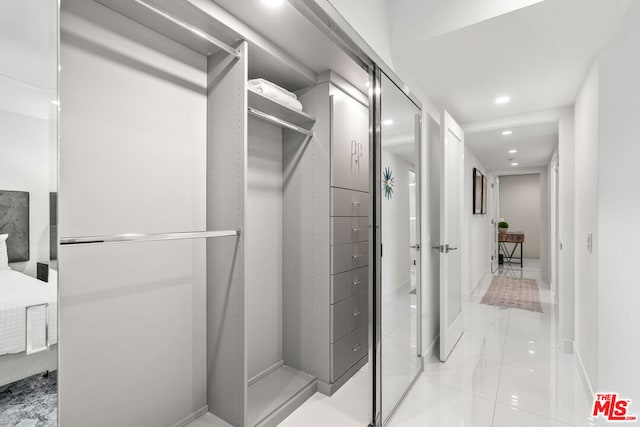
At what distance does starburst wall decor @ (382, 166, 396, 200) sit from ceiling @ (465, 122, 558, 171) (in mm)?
2349

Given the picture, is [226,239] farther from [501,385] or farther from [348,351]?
[501,385]

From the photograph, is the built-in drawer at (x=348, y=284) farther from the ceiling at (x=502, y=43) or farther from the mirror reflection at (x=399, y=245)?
the ceiling at (x=502, y=43)

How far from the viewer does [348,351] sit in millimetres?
2438

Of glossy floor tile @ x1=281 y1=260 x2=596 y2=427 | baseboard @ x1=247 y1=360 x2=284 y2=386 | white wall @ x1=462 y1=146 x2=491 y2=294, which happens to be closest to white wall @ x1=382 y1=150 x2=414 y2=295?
glossy floor tile @ x1=281 y1=260 x2=596 y2=427

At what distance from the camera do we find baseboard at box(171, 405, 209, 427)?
169cm

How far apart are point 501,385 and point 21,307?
277 centimetres

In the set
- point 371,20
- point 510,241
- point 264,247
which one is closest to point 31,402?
point 264,247

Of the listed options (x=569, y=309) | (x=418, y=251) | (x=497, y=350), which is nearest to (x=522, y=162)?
(x=569, y=309)

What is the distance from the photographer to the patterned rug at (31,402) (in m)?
0.71

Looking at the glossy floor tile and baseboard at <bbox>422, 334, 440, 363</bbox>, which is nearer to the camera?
the glossy floor tile

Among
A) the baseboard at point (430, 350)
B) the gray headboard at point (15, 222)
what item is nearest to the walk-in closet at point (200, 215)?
the gray headboard at point (15, 222)

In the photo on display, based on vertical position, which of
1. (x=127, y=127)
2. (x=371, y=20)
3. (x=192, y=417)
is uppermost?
(x=371, y=20)

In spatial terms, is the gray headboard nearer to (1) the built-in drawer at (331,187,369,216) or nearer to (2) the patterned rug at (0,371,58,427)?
(2) the patterned rug at (0,371,58,427)

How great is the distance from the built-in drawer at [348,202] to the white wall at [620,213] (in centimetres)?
157
